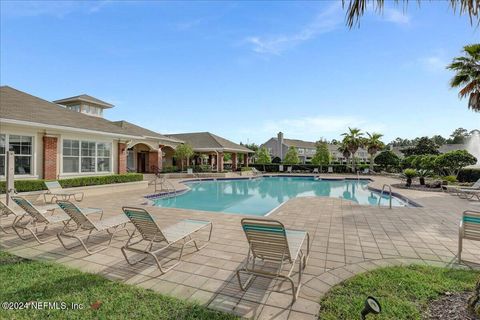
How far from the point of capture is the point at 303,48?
12.3 meters

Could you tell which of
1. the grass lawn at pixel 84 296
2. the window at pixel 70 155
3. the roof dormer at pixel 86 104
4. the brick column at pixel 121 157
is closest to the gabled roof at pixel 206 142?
the roof dormer at pixel 86 104

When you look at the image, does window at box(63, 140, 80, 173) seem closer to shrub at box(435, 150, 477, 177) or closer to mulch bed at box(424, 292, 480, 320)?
mulch bed at box(424, 292, 480, 320)

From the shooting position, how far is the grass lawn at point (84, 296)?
110 inches

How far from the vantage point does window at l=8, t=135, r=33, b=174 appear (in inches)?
439

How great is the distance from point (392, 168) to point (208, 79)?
33.1m

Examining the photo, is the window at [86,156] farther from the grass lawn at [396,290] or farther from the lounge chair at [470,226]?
the lounge chair at [470,226]

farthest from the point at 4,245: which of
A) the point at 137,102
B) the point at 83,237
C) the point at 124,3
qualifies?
the point at 137,102

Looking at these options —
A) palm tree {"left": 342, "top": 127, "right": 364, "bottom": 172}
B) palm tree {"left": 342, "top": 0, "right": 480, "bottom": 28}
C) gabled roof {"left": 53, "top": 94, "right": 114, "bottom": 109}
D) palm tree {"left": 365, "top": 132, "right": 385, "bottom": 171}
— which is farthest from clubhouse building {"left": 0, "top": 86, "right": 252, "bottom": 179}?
palm tree {"left": 365, "top": 132, "right": 385, "bottom": 171}

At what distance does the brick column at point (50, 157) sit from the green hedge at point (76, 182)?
0.79m

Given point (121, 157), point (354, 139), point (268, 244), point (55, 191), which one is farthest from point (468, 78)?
point (354, 139)

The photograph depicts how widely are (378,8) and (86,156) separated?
15906 millimetres

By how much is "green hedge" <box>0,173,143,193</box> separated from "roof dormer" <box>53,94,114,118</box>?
1004 centimetres

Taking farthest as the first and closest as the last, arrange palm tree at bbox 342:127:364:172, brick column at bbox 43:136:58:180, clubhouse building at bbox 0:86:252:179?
palm tree at bbox 342:127:364:172 → brick column at bbox 43:136:58:180 → clubhouse building at bbox 0:86:252:179

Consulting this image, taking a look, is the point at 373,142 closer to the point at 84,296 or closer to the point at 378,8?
the point at 378,8
